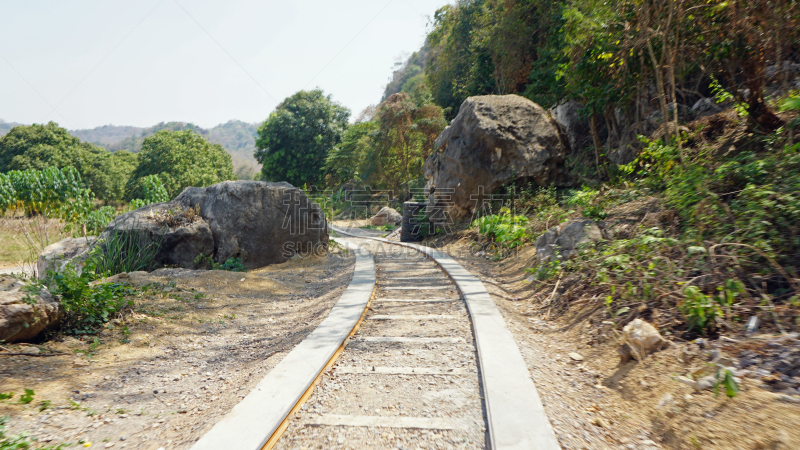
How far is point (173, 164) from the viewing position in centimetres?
3675

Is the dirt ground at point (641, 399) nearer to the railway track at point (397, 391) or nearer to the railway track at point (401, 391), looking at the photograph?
the railway track at point (397, 391)

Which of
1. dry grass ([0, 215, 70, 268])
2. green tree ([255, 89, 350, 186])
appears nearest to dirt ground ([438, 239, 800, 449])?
dry grass ([0, 215, 70, 268])

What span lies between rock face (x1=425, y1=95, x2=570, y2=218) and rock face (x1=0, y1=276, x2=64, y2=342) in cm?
943

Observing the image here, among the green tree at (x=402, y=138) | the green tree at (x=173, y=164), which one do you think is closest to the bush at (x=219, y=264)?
the green tree at (x=402, y=138)

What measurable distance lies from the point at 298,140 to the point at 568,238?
116 feet

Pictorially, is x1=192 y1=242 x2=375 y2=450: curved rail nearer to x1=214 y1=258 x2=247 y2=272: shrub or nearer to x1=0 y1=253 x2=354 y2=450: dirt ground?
x1=0 y1=253 x2=354 y2=450: dirt ground

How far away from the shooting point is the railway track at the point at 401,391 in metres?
2.34

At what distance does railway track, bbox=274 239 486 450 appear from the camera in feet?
7.66

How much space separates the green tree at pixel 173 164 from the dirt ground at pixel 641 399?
38.0 metres

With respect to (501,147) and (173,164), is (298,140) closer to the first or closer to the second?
(173,164)

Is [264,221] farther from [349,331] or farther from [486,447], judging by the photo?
[486,447]

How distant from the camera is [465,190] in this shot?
11469 mm

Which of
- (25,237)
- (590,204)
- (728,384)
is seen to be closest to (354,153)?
(25,237)

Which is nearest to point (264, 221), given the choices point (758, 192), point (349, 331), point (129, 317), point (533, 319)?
point (129, 317)
